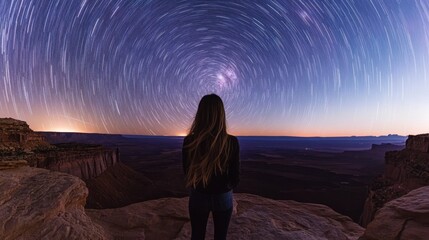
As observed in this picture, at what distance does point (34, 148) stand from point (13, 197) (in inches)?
1617

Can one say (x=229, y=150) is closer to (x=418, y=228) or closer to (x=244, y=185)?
(x=418, y=228)

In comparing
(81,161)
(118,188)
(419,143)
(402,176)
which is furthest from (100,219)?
(118,188)

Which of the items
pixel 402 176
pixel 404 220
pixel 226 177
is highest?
pixel 226 177

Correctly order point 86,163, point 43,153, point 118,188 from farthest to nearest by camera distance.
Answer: point 118,188, point 86,163, point 43,153

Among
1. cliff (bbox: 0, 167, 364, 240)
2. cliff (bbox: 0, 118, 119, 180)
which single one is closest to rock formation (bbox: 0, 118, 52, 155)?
cliff (bbox: 0, 118, 119, 180)

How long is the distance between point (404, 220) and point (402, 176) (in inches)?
1513

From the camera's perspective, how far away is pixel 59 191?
16.3 feet

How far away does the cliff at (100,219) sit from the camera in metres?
4.07

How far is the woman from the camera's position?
10.2 ft

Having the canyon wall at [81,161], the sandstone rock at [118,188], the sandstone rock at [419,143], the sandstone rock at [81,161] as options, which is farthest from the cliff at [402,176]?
the sandstone rock at [81,161]

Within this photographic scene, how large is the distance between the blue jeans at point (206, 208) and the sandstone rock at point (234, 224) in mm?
2528

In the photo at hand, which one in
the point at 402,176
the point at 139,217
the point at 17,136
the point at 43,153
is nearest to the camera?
the point at 139,217

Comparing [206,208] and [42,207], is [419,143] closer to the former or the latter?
[206,208]

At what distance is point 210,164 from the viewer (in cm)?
306
